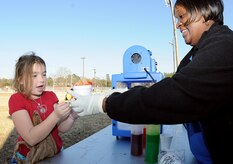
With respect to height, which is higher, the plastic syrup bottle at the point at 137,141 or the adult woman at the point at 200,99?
the adult woman at the point at 200,99

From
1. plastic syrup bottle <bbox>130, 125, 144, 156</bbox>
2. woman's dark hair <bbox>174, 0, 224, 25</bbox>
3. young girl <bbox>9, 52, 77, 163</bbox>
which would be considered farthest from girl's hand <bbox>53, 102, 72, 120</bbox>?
woman's dark hair <bbox>174, 0, 224, 25</bbox>

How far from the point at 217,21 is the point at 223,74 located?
385 millimetres

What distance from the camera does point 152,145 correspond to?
1357mm

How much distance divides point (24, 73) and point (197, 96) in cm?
117

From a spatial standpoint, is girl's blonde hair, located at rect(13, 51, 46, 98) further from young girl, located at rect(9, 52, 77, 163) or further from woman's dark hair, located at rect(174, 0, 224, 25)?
woman's dark hair, located at rect(174, 0, 224, 25)

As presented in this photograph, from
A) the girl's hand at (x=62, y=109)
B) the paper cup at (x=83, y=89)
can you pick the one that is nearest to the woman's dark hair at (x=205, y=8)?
the paper cup at (x=83, y=89)

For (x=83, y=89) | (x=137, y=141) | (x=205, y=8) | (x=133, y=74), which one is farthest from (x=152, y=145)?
(x=205, y=8)

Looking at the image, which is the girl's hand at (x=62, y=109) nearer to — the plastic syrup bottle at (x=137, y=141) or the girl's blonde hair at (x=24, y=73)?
the girl's blonde hair at (x=24, y=73)

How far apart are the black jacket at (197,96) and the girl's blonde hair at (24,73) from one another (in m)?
0.89

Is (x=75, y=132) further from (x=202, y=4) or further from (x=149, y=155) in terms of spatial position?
(x=202, y=4)

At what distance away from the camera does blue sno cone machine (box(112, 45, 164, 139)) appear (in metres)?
1.79

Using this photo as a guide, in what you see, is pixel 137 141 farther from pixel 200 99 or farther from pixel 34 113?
pixel 200 99

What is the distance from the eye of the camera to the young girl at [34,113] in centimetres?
132

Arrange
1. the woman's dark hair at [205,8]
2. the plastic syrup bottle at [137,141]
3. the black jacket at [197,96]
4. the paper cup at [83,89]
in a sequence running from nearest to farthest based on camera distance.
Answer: the black jacket at [197,96] → the woman's dark hair at [205,8] → the paper cup at [83,89] → the plastic syrup bottle at [137,141]
